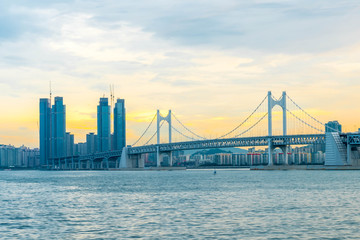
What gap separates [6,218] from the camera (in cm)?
2797

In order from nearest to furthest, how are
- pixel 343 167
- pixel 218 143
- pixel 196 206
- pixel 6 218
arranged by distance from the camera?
pixel 6 218 < pixel 196 206 < pixel 343 167 < pixel 218 143

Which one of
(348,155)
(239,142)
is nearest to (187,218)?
(348,155)

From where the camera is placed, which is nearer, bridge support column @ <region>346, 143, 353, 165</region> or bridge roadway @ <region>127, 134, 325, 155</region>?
bridge support column @ <region>346, 143, 353, 165</region>

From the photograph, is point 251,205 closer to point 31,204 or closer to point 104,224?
point 104,224

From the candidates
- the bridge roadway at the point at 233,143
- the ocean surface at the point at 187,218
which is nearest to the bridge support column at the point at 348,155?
the bridge roadway at the point at 233,143

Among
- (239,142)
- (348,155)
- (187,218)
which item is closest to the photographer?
(187,218)

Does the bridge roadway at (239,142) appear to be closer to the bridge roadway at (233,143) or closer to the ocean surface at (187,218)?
the bridge roadway at (233,143)

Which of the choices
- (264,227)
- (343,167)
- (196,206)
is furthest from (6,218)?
(343,167)

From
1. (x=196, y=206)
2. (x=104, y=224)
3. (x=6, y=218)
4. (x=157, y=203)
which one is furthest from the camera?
(x=157, y=203)

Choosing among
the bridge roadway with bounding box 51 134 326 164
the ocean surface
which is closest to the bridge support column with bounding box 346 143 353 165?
the bridge roadway with bounding box 51 134 326 164

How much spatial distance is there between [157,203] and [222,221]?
10.2 m

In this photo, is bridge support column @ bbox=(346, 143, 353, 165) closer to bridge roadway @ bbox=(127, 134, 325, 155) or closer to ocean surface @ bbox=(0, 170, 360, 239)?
bridge roadway @ bbox=(127, 134, 325, 155)

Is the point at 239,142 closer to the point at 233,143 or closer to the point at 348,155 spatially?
the point at 233,143

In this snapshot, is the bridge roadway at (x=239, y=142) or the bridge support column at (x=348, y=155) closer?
the bridge support column at (x=348, y=155)
